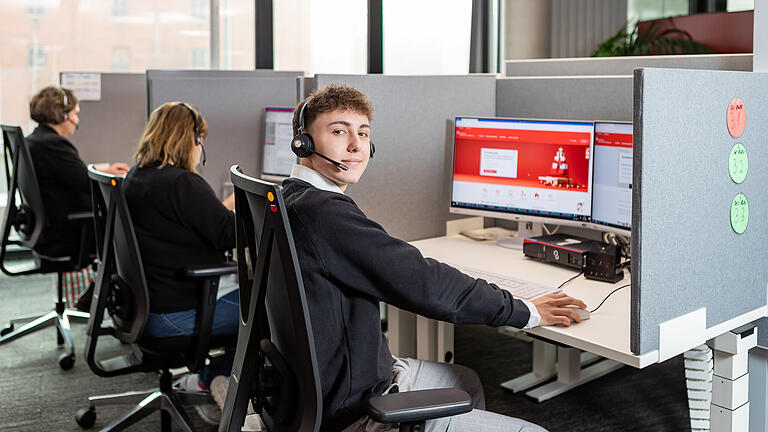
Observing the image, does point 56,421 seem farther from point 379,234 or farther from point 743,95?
point 743,95

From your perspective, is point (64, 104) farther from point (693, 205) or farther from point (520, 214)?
point (693, 205)

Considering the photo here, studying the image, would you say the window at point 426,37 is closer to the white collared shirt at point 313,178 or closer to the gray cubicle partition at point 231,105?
the gray cubicle partition at point 231,105

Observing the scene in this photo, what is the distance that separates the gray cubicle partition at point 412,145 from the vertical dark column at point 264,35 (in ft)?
6.84

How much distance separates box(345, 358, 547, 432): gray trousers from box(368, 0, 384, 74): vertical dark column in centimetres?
308

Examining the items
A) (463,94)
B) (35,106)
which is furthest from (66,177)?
(463,94)

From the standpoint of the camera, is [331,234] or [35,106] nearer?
[331,234]

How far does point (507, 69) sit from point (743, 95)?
4.24 ft

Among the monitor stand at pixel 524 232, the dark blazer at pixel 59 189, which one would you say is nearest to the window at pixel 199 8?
the dark blazer at pixel 59 189

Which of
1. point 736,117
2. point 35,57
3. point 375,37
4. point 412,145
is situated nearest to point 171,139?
point 412,145

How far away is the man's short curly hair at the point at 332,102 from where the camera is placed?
162cm

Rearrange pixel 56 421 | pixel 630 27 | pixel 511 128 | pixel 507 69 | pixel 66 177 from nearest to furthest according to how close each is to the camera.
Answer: pixel 511 128
pixel 56 421
pixel 507 69
pixel 66 177
pixel 630 27

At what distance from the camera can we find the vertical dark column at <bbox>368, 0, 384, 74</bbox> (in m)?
4.53

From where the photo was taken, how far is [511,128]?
238 centimetres

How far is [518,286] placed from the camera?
1.97m
